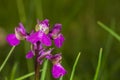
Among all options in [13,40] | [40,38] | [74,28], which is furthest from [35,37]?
[74,28]

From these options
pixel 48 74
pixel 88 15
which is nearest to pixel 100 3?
pixel 88 15

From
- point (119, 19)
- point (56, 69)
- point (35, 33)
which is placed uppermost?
point (35, 33)

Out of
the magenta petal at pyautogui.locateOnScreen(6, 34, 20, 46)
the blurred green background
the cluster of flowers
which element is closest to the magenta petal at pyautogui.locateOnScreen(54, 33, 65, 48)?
the cluster of flowers

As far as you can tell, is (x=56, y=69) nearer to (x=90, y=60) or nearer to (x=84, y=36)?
(x=90, y=60)

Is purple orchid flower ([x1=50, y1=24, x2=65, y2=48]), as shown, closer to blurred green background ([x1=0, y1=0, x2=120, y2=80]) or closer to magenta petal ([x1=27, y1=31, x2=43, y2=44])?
magenta petal ([x1=27, y1=31, x2=43, y2=44])

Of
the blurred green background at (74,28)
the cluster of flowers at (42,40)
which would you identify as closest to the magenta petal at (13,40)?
the cluster of flowers at (42,40)

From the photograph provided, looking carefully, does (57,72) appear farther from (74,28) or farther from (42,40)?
(74,28)
